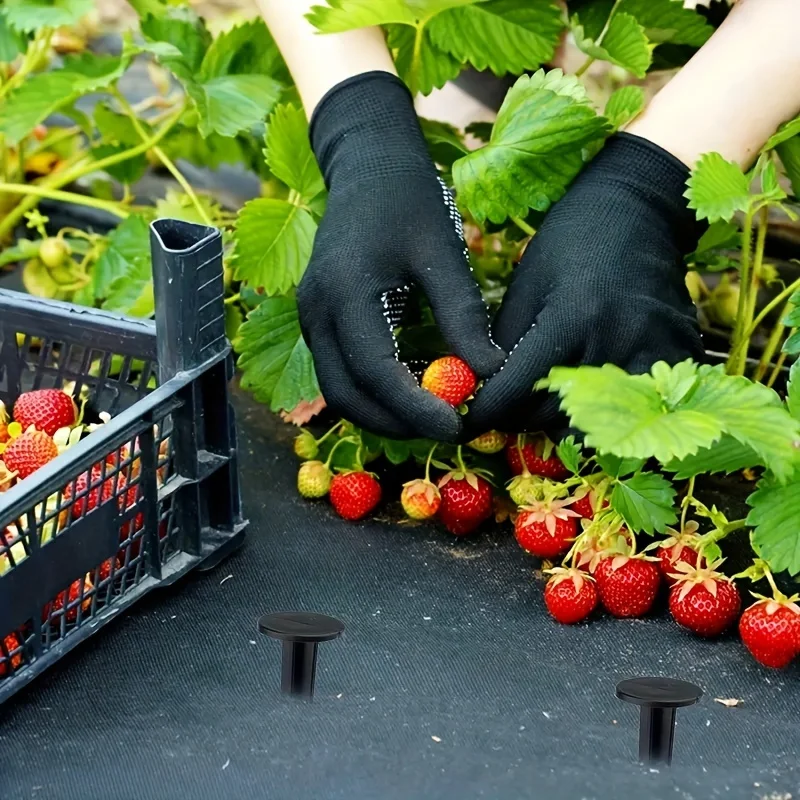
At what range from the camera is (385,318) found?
0.97 metres

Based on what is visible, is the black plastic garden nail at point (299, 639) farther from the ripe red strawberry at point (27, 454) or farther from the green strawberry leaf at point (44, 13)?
the green strawberry leaf at point (44, 13)

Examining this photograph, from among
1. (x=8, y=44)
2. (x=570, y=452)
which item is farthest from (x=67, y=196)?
(x=570, y=452)

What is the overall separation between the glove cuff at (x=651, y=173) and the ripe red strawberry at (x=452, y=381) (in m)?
0.21

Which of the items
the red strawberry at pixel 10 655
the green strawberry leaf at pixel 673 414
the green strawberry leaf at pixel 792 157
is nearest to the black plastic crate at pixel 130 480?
A: the red strawberry at pixel 10 655

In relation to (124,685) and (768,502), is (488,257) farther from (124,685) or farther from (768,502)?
(124,685)

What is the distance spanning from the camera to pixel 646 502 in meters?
0.89

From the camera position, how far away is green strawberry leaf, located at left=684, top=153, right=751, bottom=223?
89 centimetres

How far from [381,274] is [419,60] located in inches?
11.0

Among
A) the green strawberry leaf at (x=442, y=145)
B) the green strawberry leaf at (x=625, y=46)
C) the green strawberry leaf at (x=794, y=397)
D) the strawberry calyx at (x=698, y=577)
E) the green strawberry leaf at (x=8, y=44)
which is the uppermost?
the green strawberry leaf at (x=625, y=46)

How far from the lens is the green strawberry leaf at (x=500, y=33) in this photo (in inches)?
42.6

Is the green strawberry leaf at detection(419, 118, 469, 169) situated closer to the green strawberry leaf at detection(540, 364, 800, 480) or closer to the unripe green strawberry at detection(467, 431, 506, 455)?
the unripe green strawberry at detection(467, 431, 506, 455)

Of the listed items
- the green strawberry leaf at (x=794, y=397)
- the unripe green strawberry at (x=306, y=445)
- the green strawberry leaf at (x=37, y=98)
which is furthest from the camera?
the green strawberry leaf at (x=37, y=98)

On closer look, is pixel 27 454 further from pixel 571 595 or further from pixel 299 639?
pixel 571 595

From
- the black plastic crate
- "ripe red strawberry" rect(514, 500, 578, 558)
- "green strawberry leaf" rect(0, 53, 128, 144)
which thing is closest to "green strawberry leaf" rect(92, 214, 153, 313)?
"green strawberry leaf" rect(0, 53, 128, 144)
